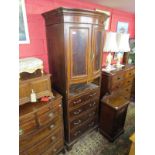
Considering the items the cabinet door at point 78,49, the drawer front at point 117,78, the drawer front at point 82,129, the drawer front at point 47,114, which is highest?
the cabinet door at point 78,49

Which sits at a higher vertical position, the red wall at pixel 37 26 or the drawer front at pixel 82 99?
the red wall at pixel 37 26

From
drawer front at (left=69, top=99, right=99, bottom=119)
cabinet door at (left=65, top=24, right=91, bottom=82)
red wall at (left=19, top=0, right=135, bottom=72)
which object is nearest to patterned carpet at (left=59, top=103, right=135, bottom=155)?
drawer front at (left=69, top=99, right=99, bottom=119)

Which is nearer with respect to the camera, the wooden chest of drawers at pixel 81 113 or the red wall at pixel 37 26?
the red wall at pixel 37 26

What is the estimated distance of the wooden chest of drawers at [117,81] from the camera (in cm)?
220

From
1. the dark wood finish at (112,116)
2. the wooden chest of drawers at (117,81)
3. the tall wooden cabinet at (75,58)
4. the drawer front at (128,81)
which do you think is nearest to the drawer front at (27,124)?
the tall wooden cabinet at (75,58)

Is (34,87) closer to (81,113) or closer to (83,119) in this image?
(81,113)

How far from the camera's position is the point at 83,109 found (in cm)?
181

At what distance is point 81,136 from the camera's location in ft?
6.42

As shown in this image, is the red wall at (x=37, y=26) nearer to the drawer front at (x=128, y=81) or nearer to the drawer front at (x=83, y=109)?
the drawer front at (x=83, y=109)

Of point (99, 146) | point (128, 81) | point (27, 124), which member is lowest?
point (99, 146)

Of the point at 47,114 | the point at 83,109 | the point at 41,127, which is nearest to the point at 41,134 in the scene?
the point at 41,127

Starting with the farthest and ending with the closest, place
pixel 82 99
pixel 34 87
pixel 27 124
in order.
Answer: pixel 82 99, pixel 34 87, pixel 27 124

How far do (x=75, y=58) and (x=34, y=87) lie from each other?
60 centimetres
